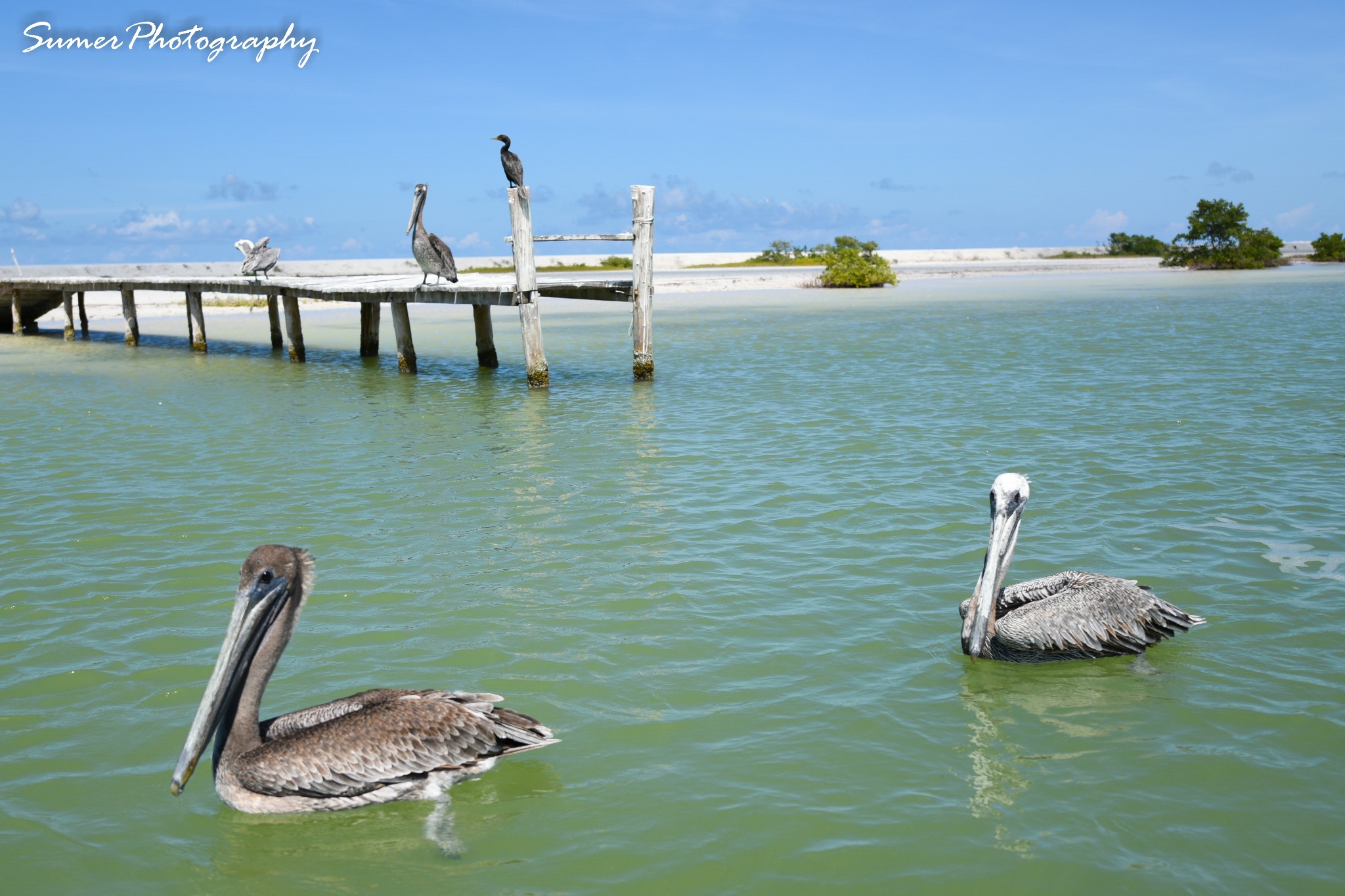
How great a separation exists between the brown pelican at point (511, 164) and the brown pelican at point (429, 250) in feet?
5.85

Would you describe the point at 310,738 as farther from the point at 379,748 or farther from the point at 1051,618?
the point at 1051,618

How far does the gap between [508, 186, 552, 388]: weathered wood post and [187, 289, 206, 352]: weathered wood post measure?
326 inches

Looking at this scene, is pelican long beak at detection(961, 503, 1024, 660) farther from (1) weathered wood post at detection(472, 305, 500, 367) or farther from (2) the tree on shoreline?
(2) the tree on shoreline

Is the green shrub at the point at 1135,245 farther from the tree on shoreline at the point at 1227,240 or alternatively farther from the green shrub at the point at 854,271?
the green shrub at the point at 854,271

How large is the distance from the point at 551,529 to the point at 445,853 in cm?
359

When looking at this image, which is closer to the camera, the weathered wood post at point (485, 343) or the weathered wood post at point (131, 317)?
the weathered wood post at point (485, 343)

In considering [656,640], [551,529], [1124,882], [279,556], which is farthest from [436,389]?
[1124,882]

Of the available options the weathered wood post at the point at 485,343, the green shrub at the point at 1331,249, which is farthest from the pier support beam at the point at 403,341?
the green shrub at the point at 1331,249

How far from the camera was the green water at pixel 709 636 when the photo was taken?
11.2ft

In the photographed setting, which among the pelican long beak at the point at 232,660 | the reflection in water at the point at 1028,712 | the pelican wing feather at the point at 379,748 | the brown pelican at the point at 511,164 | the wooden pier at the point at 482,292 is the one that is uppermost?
the brown pelican at the point at 511,164

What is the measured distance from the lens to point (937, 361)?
1545cm

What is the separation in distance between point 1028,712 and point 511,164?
986 cm

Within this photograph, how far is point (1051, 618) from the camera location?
15.3 feet

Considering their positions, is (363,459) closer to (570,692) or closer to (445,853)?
(570,692)
